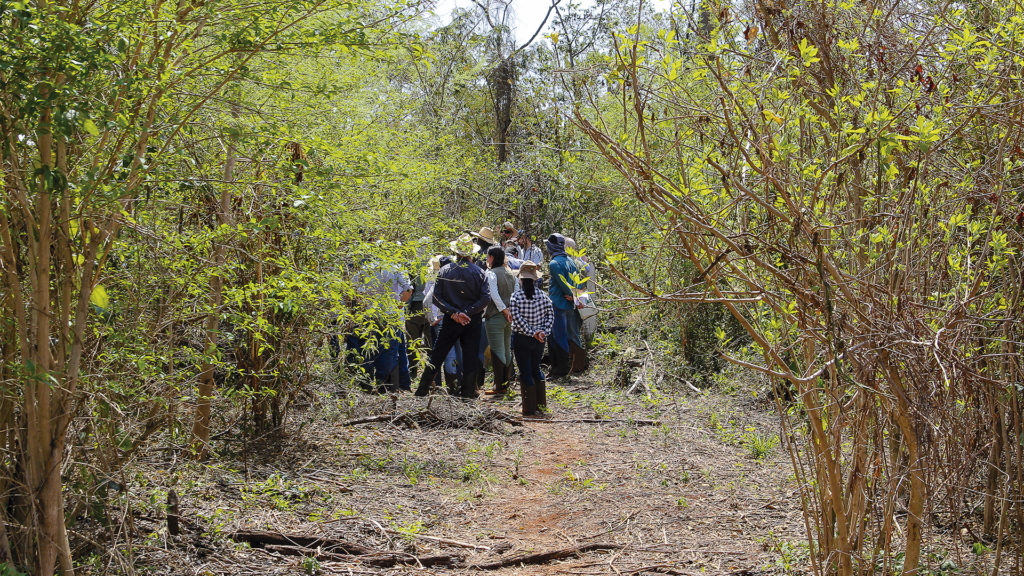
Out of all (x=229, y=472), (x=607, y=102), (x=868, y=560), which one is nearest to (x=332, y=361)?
(x=229, y=472)

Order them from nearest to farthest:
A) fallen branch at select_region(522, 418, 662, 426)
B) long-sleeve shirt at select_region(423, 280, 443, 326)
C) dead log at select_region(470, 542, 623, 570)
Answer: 1. dead log at select_region(470, 542, 623, 570)
2. fallen branch at select_region(522, 418, 662, 426)
3. long-sleeve shirt at select_region(423, 280, 443, 326)

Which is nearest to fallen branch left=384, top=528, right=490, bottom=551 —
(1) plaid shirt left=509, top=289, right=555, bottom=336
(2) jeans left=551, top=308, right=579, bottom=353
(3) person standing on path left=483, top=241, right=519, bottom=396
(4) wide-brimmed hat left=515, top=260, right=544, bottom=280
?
(1) plaid shirt left=509, top=289, right=555, bottom=336

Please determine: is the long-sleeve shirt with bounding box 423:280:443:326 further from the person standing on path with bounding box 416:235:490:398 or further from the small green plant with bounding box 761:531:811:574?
the small green plant with bounding box 761:531:811:574

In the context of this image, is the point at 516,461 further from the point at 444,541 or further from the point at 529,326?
the point at 529,326

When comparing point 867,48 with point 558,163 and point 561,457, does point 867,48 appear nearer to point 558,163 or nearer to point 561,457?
point 561,457

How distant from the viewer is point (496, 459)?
790 centimetres

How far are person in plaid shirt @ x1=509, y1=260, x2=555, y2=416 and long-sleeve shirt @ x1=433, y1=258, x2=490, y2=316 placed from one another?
0.49 meters

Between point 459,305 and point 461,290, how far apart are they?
0.56 feet

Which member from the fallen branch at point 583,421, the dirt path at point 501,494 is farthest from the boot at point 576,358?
the dirt path at point 501,494

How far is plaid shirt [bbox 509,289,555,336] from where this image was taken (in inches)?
380

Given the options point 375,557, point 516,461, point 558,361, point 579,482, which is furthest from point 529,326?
point 375,557

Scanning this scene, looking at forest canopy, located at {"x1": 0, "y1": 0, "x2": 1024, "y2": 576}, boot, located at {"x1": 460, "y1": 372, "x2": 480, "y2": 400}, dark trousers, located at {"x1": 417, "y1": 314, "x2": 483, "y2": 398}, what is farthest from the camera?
boot, located at {"x1": 460, "y1": 372, "x2": 480, "y2": 400}

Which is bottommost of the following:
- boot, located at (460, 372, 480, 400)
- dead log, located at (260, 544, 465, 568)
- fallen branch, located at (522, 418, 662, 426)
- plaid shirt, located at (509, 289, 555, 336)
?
dead log, located at (260, 544, 465, 568)

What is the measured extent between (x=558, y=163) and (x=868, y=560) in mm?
12327
